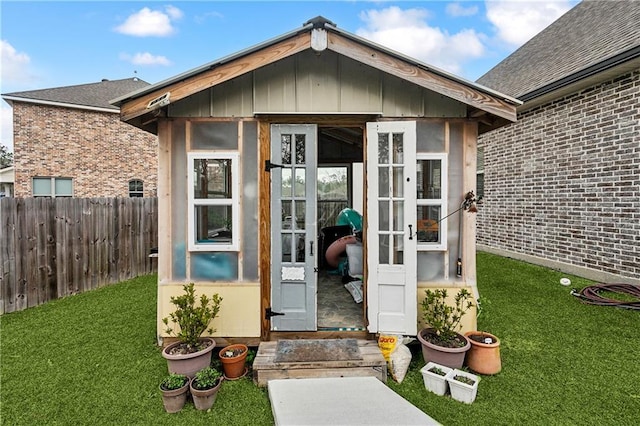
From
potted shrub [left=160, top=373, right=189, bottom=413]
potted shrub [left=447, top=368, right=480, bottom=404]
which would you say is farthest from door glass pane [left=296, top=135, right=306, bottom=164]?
potted shrub [left=447, top=368, right=480, bottom=404]

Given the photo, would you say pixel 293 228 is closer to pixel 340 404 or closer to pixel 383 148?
pixel 383 148

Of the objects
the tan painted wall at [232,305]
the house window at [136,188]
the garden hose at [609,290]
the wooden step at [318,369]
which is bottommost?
the wooden step at [318,369]

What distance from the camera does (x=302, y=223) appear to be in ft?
11.5

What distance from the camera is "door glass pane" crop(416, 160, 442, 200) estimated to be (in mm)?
3555

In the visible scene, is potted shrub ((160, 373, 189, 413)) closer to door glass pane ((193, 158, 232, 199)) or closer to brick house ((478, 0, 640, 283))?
door glass pane ((193, 158, 232, 199))

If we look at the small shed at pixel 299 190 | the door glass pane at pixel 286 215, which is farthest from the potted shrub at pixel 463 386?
the door glass pane at pixel 286 215

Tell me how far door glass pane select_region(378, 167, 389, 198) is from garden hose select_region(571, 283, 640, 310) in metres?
4.06

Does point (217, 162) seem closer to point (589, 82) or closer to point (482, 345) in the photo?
point (482, 345)

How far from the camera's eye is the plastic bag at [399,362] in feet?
9.95

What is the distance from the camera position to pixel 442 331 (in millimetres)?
3211

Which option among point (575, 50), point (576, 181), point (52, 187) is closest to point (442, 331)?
point (576, 181)

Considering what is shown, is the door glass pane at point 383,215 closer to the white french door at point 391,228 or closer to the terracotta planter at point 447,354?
the white french door at point 391,228

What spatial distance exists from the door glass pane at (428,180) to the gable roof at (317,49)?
0.74 m

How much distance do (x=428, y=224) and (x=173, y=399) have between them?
3027 mm
